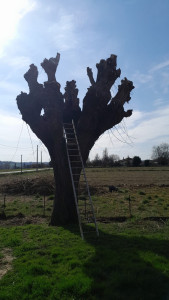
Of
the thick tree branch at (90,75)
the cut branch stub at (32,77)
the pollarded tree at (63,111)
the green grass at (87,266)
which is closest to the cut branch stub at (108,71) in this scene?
the pollarded tree at (63,111)

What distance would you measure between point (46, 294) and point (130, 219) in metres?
6.97

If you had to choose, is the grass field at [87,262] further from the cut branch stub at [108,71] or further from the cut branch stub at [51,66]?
the cut branch stub at [51,66]

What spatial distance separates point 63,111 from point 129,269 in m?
7.23

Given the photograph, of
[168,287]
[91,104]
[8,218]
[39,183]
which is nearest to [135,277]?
[168,287]

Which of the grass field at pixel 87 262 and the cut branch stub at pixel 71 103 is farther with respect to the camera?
the cut branch stub at pixel 71 103

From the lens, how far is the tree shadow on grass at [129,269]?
4.50 metres

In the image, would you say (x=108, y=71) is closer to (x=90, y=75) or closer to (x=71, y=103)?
(x=90, y=75)

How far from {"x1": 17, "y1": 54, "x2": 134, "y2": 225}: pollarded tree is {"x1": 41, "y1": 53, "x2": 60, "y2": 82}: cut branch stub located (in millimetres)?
427

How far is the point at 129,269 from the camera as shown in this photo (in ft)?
17.7

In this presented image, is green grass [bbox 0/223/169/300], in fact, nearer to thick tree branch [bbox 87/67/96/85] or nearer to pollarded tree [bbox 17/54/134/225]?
pollarded tree [bbox 17/54/134/225]

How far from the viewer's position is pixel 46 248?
23.6 ft

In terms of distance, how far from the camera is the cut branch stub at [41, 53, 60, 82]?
11.4 m

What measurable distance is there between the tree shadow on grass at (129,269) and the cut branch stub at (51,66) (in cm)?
671

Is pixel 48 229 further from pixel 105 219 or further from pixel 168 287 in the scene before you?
pixel 168 287
